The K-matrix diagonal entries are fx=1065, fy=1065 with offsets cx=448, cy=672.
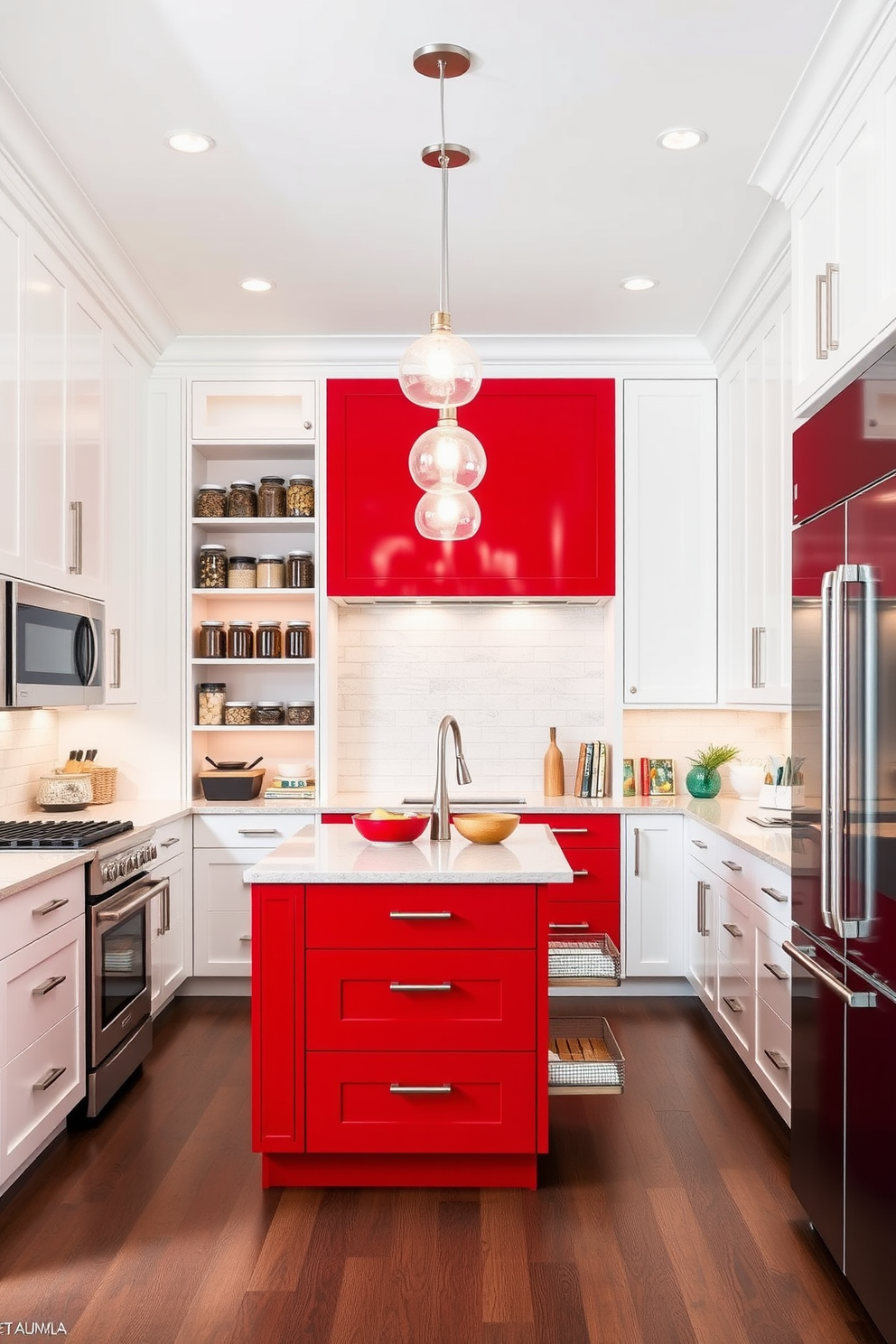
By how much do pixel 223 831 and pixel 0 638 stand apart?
1.77 m

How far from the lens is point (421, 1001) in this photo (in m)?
2.88

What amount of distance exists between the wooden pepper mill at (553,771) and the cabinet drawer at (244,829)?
3.69 ft

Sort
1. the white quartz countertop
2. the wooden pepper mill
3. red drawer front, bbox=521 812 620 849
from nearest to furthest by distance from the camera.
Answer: the white quartz countertop, red drawer front, bbox=521 812 620 849, the wooden pepper mill

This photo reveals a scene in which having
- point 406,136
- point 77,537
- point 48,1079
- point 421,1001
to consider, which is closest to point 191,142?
point 406,136

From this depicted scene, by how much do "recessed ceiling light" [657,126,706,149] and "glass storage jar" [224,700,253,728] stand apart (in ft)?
9.54

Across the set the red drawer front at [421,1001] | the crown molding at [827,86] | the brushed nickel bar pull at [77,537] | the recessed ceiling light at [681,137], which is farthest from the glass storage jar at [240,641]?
the crown molding at [827,86]

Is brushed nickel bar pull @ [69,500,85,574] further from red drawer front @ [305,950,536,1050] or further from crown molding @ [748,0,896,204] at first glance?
crown molding @ [748,0,896,204]

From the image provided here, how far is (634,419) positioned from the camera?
490cm

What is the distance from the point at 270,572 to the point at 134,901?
181 cm

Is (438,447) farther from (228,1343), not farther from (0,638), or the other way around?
(228,1343)

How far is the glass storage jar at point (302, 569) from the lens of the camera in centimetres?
490

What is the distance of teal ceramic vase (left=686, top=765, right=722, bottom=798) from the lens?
16.0 ft

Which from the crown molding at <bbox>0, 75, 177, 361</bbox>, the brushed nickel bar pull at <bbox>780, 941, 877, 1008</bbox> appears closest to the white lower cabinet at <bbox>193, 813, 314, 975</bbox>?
the crown molding at <bbox>0, 75, 177, 361</bbox>

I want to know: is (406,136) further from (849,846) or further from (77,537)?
(849,846)
